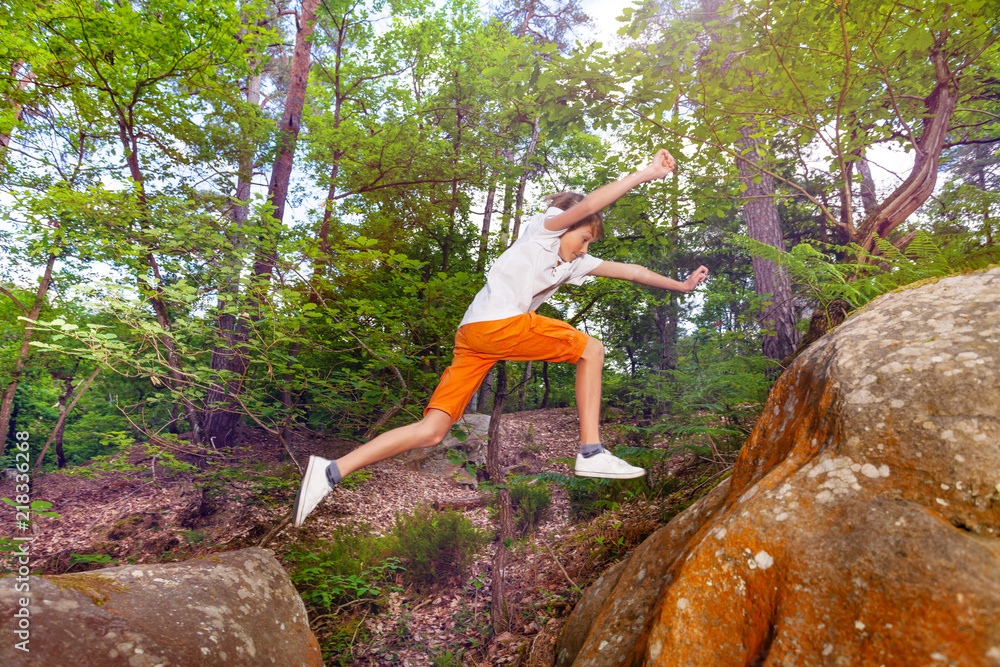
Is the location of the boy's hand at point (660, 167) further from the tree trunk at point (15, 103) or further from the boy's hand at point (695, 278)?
the tree trunk at point (15, 103)

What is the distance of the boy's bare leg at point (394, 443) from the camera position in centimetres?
252

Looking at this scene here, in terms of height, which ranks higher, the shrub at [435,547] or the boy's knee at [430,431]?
the boy's knee at [430,431]

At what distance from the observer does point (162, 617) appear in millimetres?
2320

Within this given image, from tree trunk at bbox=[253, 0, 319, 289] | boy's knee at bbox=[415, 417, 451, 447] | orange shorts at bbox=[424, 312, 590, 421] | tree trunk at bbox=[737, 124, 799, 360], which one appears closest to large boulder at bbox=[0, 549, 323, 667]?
boy's knee at bbox=[415, 417, 451, 447]

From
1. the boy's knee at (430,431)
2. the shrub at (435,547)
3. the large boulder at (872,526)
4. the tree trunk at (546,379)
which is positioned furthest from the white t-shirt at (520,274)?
the tree trunk at (546,379)

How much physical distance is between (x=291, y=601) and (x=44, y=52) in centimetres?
558

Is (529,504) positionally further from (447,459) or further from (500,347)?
(500,347)

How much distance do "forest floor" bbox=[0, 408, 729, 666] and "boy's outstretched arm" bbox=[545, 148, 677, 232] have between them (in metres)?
2.34

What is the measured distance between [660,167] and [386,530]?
5.41 m

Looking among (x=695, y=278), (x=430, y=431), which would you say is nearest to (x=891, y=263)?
(x=695, y=278)

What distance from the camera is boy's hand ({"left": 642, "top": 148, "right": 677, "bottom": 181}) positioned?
2.31 metres

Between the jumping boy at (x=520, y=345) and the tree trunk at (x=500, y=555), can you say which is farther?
the tree trunk at (x=500, y=555)

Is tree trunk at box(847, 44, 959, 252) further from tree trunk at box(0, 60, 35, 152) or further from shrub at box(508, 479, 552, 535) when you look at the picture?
tree trunk at box(0, 60, 35, 152)

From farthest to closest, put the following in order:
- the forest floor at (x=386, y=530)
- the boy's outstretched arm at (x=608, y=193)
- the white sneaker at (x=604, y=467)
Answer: the forest floor at (x=386, y=530), the white sneaker at (x=604, y=467), the boy's outstretched arm at (x=608, y=193)
